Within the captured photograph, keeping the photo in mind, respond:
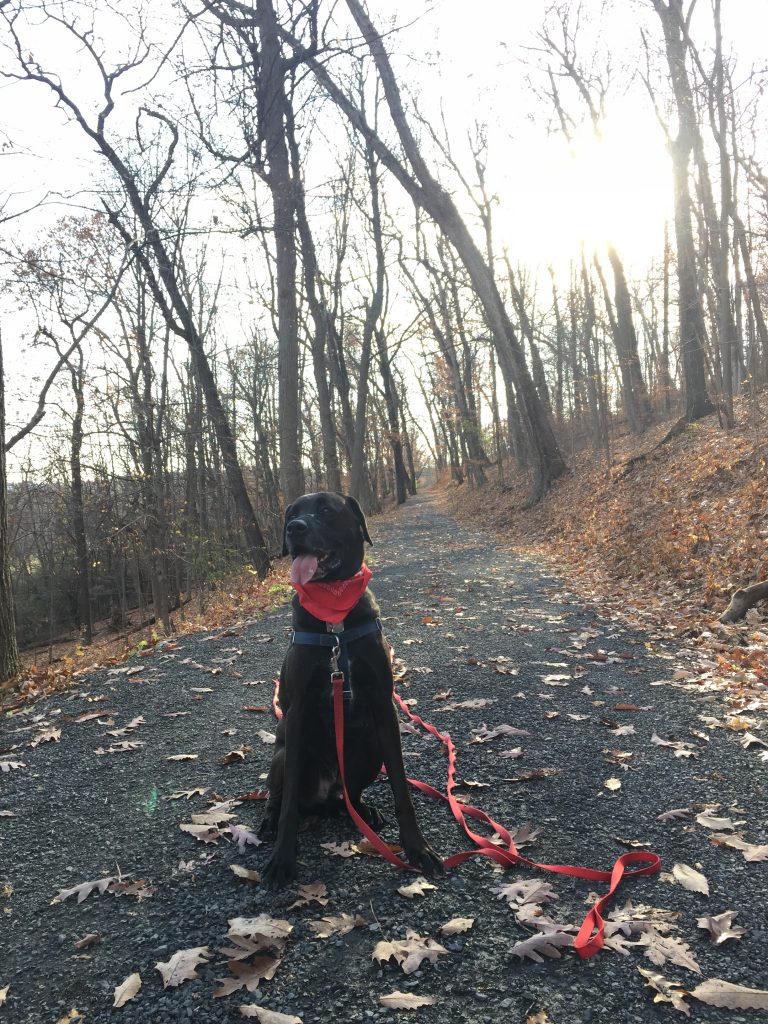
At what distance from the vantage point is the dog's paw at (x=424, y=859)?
2.87 meters

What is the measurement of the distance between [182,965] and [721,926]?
1.98m

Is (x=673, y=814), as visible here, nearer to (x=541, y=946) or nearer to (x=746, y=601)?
(x=541, y=946)

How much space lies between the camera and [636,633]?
275 inches

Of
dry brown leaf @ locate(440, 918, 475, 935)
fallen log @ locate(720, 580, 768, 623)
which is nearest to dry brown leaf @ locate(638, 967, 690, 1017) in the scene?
dry brown leaf @ locate(440, 918, 475, 935)

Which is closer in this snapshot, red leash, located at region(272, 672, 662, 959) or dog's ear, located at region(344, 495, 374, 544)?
red leash, located at region(272, 672, 662, 959)

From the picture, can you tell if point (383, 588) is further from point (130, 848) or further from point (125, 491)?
point (130, 848)

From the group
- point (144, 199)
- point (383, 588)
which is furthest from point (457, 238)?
point (383, 588)

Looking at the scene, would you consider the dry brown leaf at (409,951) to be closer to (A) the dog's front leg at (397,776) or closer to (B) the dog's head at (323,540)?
(A) the dog's front leg at (397,776)

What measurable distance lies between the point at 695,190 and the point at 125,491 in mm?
18771

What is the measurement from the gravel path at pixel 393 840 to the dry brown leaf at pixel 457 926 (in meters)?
0.02

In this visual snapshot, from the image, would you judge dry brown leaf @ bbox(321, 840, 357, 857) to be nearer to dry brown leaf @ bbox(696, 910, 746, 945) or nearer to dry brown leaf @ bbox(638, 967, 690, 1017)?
dry brown leaf @ bbox(638, 967, 690, 1017)

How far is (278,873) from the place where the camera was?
283 cm

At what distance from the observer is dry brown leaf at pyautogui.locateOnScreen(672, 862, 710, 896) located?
268cm

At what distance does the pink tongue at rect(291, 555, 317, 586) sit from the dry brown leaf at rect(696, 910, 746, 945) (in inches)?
81.3
